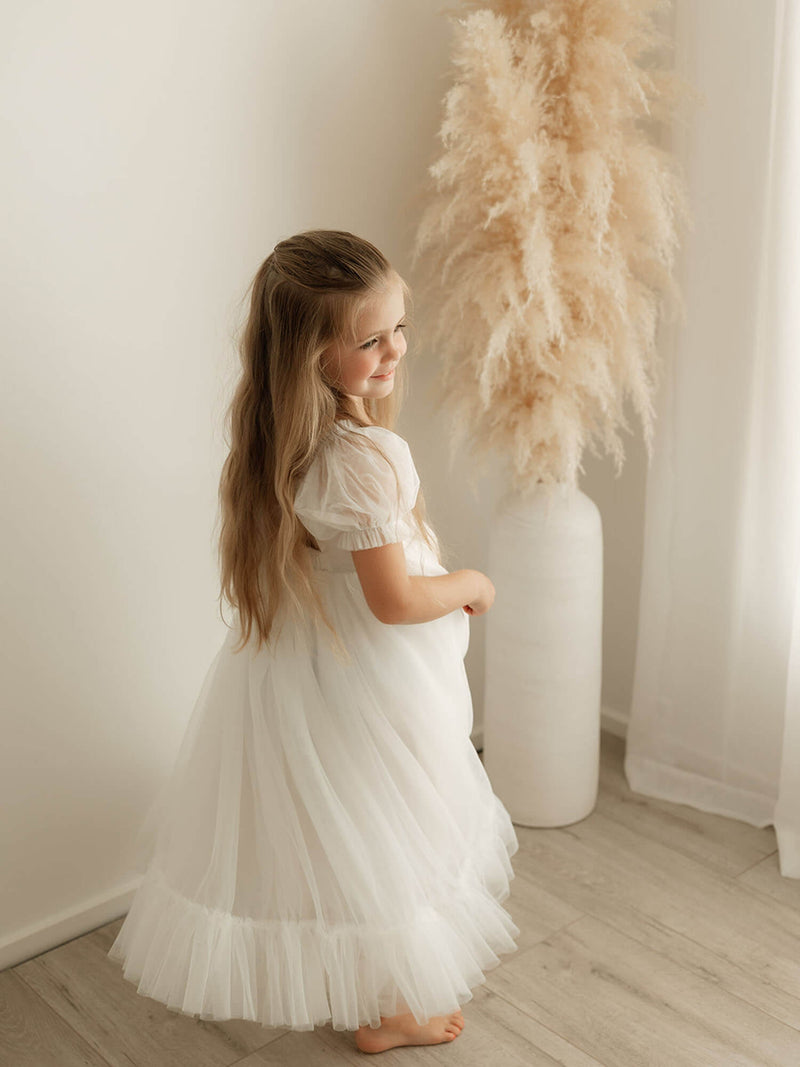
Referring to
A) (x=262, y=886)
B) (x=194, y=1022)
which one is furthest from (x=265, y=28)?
(x=194, y=1022)

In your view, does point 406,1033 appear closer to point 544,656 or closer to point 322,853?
point 322,853

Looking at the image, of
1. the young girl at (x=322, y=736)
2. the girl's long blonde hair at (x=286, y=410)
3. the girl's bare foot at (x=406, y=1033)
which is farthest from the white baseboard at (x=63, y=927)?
the girl's long blonde hair at (x=286, y=410)

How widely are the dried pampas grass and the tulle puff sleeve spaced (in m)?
0.48

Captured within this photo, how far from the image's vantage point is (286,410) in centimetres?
143

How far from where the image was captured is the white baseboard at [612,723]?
2564 mm

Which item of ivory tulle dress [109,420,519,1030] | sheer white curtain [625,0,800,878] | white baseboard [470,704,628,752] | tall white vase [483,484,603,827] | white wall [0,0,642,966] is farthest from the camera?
white baseboard [470,704,628,752]

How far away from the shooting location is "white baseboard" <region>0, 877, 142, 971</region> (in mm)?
1894

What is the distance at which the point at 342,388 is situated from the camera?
148cm

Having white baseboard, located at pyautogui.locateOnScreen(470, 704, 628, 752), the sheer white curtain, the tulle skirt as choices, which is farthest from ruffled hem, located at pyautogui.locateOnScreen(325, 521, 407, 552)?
white baseboard, located at pyautogui.locateOnScreen(470, 704, 628, 752)

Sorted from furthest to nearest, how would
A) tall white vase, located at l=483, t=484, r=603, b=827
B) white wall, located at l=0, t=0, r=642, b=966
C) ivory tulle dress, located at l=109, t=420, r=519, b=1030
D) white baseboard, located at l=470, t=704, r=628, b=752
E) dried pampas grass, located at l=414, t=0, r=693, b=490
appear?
white baseboard, located at l=470, t=704, r=628, b=752 < tall white vase, located at l=483, t=484, r=603, b=827 < dried pampas grass, located at l=414, t=0, r=693, b=490 < white wall, located at l=0, t=0, r=642, b=966 < ivory tulle dress, located at l=109, t=420, r=519, b=1030

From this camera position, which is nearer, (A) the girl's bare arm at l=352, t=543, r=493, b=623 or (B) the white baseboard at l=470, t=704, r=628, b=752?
(A) the girl's bare arm at l=352, t=543, r=493, b=623

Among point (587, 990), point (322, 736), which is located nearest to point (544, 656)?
point (587, 990)

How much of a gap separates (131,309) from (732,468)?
3.76 feet

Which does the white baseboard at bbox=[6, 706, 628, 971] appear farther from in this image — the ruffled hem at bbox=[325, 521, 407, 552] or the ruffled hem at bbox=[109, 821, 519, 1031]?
the ruffled hem at bbox=[325, 521, 407, 552]
